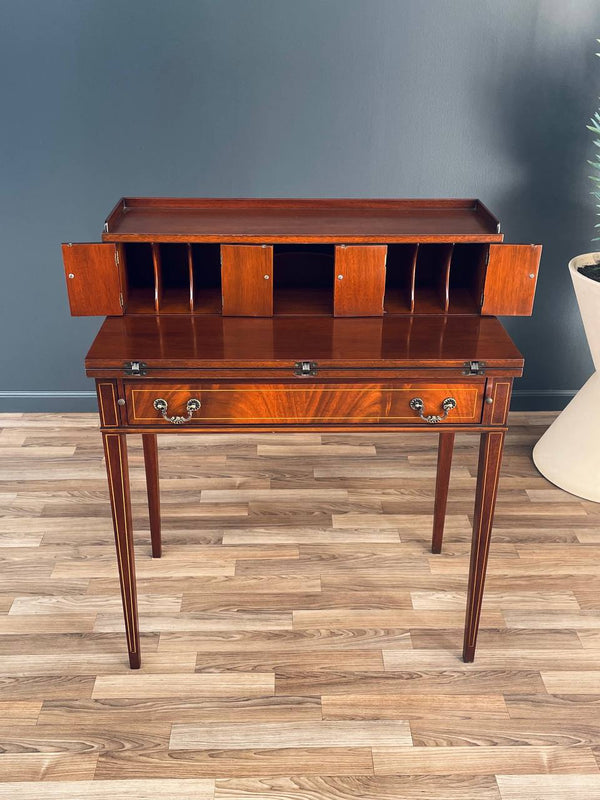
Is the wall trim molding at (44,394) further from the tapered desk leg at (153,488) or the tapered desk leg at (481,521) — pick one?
the tapered desk leg at (481,521)

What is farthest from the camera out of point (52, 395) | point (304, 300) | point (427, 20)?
point (52, 395)

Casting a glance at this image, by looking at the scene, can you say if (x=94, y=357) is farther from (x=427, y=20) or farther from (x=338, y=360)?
(x=427, y=20)

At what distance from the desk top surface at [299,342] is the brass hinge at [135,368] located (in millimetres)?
11

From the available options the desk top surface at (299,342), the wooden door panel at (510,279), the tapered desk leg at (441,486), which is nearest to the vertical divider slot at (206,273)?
the desk top surface at (299,342)

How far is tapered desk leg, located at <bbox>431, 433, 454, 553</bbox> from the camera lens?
2383 mm

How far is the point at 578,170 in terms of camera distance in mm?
3021

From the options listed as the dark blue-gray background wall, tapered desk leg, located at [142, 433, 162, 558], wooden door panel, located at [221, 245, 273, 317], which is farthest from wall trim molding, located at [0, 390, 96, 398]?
wooden door panel, located at [221, 245, 273, 317]

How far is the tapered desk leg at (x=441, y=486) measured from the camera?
238cm

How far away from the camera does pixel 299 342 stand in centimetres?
183

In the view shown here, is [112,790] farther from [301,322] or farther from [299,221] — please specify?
[299,221]

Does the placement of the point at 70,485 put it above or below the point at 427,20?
below

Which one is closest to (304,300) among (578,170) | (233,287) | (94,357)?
(233,287)

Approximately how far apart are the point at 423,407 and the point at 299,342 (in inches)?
12.6

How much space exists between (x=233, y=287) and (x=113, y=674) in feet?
3.50
